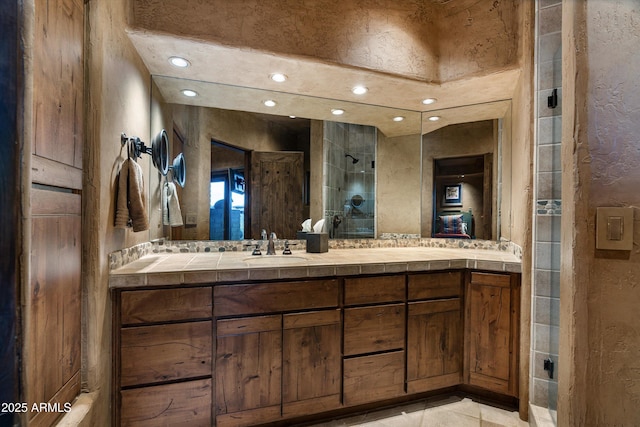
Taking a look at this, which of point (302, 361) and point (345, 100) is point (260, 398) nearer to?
point (302, 361)

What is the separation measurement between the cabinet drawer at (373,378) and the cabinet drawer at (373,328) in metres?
0.06

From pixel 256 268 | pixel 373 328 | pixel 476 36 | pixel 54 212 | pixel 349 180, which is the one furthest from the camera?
pixel 349 180

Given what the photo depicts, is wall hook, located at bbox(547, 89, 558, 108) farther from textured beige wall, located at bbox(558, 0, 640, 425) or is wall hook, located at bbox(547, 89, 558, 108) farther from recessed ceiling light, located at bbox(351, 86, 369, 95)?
recessed ceiling light, located at bbox(351, 86, 369, 95)

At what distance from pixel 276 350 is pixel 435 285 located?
1089 millimetres

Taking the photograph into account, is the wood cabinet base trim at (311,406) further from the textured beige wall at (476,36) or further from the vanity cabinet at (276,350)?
the textured beige wall at (476,36)

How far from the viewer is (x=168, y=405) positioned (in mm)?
1403

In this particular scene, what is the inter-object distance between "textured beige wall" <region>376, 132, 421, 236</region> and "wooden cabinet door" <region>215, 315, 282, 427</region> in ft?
5.06

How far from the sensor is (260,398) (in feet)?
5.03

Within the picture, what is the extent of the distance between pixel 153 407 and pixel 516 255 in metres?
2.37

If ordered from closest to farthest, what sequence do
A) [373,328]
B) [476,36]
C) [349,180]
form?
1. [373,328]
2. [476,36]
3. [349,180]

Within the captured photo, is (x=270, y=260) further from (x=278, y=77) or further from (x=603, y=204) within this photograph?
(x=603, y=204)

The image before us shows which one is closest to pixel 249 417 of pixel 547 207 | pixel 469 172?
pixel 547 207

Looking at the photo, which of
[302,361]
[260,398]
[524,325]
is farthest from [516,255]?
[260,398]

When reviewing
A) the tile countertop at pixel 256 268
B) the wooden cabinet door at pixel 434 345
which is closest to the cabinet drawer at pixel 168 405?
the tile countertop at pixel 256 268
